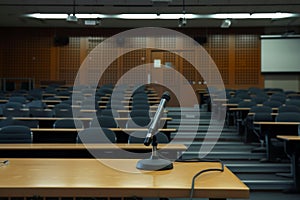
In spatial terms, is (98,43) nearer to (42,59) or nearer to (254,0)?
(42,59)

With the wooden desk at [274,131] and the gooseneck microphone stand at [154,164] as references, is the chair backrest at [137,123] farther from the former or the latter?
the gooseneck microphone stand at [154,164]

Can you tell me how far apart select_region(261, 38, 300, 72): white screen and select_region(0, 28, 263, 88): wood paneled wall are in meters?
0.41

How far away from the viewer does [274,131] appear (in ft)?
22.4

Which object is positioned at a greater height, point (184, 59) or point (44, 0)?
point (44, 0)

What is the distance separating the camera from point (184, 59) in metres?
17.0

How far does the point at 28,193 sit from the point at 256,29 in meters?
16.2

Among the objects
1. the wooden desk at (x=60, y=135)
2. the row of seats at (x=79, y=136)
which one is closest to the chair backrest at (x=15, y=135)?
the row of seats at (x=79, y=136)

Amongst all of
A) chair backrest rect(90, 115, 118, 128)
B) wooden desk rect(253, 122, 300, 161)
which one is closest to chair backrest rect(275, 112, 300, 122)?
wooden desk rect(253, 122, 300, 161)

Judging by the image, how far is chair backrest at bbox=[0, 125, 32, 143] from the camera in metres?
4.86

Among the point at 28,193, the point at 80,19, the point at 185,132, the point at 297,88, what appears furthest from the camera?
the point at 297,88

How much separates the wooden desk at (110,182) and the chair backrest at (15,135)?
230cm

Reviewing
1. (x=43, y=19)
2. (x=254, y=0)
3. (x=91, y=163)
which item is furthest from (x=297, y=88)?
(x=91, y=163)

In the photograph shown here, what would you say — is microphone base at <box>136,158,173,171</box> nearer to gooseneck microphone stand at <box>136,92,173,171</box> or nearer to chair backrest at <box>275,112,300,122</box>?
gooseneck microphone stand at <box>136,92,173,171</box>

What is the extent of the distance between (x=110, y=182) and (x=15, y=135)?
303 cm
